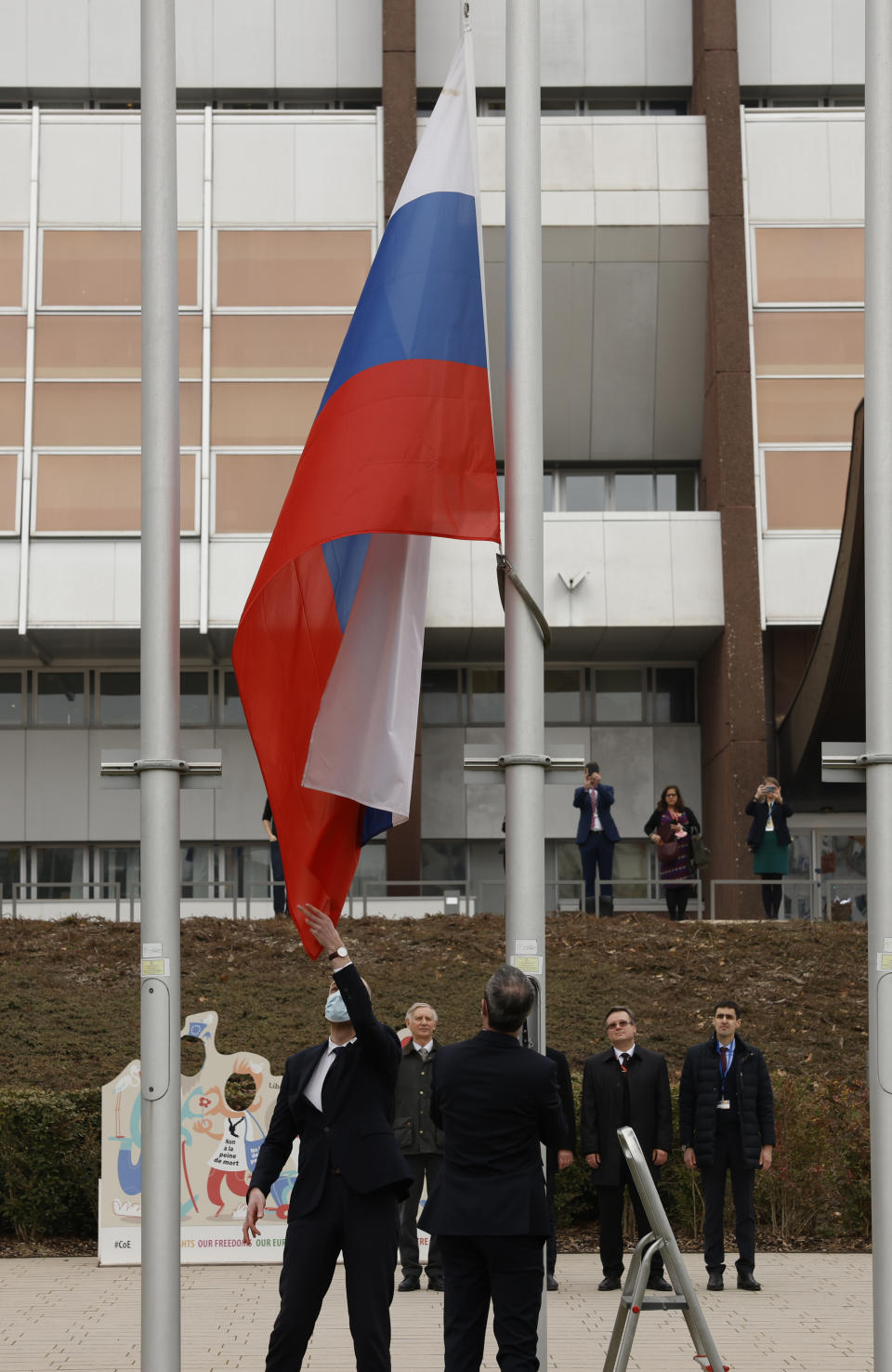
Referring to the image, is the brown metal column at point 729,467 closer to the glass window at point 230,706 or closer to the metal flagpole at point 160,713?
the glass window at point 230,706

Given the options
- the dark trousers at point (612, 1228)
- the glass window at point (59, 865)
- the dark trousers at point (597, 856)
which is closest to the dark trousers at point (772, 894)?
the dark trousers at point (597, 856)

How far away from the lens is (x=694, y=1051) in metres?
11.3

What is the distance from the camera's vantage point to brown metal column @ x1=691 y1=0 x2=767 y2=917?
28266 millimetres

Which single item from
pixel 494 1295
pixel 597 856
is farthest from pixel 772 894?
pixel 494 1295

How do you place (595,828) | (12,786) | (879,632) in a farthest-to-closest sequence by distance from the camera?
(12,786)
(595,828)
(879,632)

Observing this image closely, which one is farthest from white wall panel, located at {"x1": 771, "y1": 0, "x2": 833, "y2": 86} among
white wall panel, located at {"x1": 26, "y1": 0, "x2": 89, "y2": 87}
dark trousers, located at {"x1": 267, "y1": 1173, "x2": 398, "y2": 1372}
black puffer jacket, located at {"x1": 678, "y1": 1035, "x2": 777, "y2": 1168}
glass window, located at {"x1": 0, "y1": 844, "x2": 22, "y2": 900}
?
dark trousers, located at {"x1": 267, "y1": 1173, "x2": 398, "y2": 1372}

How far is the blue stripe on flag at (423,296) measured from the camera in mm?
7387

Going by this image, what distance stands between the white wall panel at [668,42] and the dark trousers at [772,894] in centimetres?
1614

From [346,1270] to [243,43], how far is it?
2865 centimetres

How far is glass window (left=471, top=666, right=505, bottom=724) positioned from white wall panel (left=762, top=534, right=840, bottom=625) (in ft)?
18.9

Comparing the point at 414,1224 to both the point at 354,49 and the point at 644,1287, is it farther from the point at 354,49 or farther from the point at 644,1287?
the point at 354,49

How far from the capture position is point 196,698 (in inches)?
1259

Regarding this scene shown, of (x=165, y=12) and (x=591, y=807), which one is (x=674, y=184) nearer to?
(x=591, y=807)

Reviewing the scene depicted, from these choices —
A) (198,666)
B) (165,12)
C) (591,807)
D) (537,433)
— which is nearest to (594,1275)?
(537,433)
